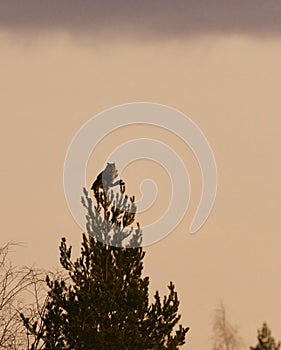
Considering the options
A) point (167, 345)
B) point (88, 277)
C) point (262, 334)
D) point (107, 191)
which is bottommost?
point (262, 334)

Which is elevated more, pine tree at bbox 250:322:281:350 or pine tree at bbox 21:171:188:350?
pine tree at bbox 21:171:188:350

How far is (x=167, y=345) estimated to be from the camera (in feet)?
89.0

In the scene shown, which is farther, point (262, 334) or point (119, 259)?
point (119, 259)

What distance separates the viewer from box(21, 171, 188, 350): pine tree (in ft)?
88.7

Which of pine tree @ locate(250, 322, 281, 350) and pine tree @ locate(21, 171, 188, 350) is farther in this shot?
pine tree @ locate(21, 171, 188, 350)

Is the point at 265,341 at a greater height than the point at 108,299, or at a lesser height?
lesser

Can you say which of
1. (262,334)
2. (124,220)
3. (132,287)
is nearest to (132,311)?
(132,287)

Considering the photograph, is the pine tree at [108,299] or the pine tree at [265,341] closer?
the pine tree at [265,341]

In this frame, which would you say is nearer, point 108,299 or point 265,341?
point 265,341

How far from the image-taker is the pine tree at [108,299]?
27.0 m

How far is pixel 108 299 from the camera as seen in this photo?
89.6 feet

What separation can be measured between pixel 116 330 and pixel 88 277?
161 centimetres

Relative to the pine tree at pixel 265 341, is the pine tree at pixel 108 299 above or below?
above

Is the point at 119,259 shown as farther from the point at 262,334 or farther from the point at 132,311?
the point at 262,334
